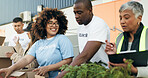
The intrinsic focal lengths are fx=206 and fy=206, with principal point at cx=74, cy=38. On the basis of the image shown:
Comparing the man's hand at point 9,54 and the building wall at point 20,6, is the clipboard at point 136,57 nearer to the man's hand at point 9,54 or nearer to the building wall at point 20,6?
the man's hand at point 9,54

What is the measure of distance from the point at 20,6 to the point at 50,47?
7574 mm

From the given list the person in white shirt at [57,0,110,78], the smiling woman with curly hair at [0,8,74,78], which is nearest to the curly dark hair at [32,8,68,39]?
the smiling woman with curly hair at [0,8,74,78]

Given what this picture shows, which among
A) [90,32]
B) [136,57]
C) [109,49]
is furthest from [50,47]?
[136,57]

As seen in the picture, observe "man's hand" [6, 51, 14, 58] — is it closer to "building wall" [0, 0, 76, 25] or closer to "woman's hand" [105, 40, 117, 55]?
"woman's hand" [105, 40, 117, 55]

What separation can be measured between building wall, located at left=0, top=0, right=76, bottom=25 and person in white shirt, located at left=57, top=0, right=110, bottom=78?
4.64 metres

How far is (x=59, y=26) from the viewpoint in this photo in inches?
91.0

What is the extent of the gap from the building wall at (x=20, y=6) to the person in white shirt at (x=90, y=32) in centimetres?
464

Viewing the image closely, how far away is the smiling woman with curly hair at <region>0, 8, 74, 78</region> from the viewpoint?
203cm

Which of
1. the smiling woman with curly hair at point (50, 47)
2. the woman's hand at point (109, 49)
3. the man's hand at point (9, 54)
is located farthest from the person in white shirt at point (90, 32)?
the man's hand at point (9, 54)

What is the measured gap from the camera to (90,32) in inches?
71.6

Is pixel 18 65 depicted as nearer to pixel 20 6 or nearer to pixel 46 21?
Answer: pixel 46 21

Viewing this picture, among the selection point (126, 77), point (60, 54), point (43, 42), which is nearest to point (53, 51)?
point (60, 54)

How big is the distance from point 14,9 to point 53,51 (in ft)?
26.6

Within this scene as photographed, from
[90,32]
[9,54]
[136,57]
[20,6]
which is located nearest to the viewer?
[136,57]
